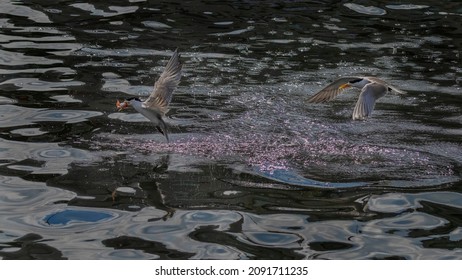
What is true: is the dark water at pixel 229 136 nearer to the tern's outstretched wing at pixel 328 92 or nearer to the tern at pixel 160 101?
the tern's outstretched wing at pixel 328 92

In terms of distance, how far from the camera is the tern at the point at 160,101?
1040 centimetres

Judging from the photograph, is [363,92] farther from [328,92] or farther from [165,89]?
[165,89]

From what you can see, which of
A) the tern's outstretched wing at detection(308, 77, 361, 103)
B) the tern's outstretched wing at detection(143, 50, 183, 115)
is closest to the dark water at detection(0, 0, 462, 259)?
the tern's outstretched wing at detection(308, 77, 361, 103)

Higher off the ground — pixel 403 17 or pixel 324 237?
pixel 403 17

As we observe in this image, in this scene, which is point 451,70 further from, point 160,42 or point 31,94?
point 31,94

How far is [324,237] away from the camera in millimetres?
8633

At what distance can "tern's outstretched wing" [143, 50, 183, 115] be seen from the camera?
1041 centimetres

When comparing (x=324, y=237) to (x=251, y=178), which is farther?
(x=251, y=178)

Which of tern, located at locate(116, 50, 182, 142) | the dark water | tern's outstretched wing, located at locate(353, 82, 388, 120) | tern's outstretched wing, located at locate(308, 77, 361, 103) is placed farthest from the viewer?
tern's outstretched wing, located at locate(308, 77, 361, 103)

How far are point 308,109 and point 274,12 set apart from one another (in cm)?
506

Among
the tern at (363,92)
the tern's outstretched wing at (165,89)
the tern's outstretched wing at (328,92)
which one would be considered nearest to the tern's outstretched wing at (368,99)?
the tern at (363,92)

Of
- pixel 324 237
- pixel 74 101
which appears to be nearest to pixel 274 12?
pixel 74 101

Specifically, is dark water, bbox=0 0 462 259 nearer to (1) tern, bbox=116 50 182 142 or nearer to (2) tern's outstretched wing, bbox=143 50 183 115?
(1) tern, bbox=116 50 182 142
